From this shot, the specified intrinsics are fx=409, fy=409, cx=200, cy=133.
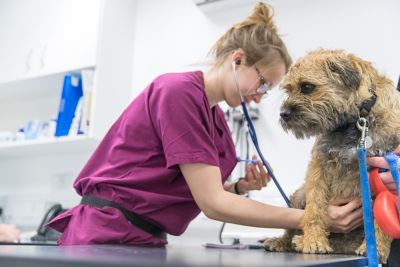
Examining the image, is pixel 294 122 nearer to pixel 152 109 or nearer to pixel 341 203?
pixel 341 203

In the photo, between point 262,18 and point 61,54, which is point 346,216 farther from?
point 61,54

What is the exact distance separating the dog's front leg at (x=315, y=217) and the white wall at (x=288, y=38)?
0.71 meters

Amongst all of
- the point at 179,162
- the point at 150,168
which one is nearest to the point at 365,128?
the point at 179,162

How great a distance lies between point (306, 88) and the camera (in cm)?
112

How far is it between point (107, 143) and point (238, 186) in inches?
20.8

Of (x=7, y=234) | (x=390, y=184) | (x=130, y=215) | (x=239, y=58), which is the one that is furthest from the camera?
(x=7, y=234)

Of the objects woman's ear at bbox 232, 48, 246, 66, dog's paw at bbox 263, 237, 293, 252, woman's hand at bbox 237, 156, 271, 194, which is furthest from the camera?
woman's hand at bbox 237, 156, 271, 194

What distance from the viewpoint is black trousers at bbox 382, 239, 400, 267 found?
3.29ft

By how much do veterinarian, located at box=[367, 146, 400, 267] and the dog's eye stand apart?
0.80 ft

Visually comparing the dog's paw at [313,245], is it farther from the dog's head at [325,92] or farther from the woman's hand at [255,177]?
the woman's hand at [255,177]

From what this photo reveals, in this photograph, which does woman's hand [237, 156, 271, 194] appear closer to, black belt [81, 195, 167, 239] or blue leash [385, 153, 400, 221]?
black belt [81, 195, 167, 239]

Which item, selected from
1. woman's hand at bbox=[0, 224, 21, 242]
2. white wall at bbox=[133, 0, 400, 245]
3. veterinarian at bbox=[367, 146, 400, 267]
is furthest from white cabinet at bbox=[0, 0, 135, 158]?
veterinarian at bbox=[367, 146, 400, 267]

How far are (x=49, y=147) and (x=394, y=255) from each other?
2.11 m

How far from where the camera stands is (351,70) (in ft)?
3.47
